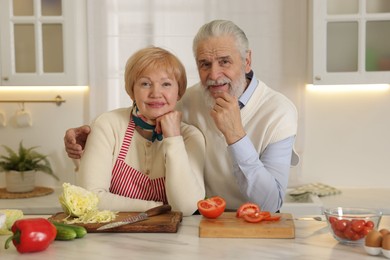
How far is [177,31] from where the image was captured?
12.9 feet

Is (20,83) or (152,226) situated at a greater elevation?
(20,83)

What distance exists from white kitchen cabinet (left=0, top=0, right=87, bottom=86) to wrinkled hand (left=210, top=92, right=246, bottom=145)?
5.51 feet

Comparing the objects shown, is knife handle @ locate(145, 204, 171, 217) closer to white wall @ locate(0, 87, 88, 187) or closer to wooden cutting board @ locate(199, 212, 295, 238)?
wooden cutting board @ locate(199, 212, 295, 238)

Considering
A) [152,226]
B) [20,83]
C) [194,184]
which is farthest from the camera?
[20,83]

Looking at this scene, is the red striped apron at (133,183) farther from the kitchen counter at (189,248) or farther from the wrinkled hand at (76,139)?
the kitchen counter at (189,248)

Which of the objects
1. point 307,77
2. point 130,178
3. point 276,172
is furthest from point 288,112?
point 307,77

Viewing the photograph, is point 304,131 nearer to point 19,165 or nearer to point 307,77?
point 307,77

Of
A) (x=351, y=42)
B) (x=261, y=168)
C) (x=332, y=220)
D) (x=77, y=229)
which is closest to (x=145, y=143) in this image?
(x=261, y=168)

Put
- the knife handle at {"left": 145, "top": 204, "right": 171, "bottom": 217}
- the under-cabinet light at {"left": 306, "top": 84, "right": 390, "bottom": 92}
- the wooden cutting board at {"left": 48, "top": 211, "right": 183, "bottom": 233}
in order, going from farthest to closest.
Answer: the under-cabinet light at {"left": 306, "top": 84, "right": 390, "bottom": 92} → the knife handle at {"left": 145, "top": 204, "right": 171, "bottom": 217} → the wooden cutting board at {"left": 48, "top": 211, "right": 183, "bottom": 233}

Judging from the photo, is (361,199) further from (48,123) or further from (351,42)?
(48,123)

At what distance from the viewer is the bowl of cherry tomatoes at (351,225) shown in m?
1.67

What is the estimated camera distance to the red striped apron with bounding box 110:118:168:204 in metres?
2.34

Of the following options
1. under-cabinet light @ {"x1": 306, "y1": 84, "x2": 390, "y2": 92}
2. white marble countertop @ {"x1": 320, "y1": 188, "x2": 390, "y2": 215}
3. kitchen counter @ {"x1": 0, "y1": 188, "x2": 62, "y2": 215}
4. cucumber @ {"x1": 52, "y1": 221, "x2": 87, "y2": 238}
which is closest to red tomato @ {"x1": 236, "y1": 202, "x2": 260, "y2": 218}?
cucumber @ {"x1": 52, "y1": 221, "x2": 87, "y2": 238}

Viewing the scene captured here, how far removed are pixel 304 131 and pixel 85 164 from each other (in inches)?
77.9
